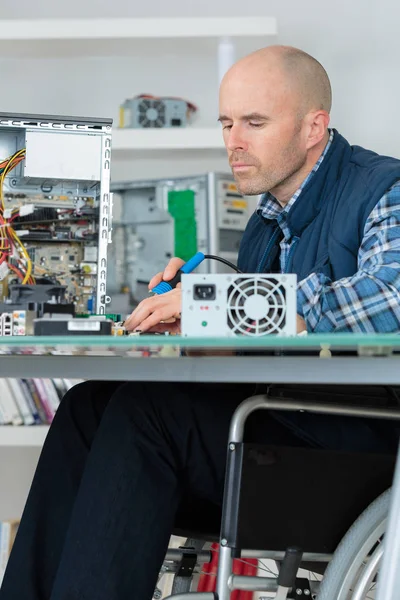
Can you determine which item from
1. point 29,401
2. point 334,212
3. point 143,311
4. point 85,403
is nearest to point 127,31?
point 29,401

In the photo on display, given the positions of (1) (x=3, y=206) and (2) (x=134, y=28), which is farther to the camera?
(2) (x=134, y=28)

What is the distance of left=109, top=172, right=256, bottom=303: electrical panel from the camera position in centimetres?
306

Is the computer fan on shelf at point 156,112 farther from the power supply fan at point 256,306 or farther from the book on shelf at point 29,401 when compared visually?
the power supply fan at point 256,306

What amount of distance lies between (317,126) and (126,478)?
3.10 ft

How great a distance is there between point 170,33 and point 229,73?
115 cm

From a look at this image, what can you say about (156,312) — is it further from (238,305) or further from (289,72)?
(289,72)

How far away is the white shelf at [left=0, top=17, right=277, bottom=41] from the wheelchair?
6.33ft

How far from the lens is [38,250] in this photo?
152cm

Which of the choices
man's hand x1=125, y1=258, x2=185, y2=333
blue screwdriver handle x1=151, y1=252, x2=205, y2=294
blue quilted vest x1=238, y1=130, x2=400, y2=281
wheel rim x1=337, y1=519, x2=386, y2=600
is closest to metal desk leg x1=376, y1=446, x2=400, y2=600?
wheel rim x1=337, y1=519, x2=386, y2=600

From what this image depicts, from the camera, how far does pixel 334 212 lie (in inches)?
66.7

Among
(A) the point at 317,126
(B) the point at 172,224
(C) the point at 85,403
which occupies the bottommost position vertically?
(C) the point at 85,403

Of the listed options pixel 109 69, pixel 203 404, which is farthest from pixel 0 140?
pixel 109 69

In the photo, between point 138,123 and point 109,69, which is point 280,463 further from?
point 109,69

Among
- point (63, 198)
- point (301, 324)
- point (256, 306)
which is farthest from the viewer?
point (63, 198)
